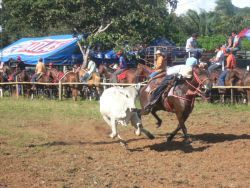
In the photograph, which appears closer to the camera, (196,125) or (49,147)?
(49,147)

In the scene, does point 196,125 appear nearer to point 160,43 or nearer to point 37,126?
point 37,126

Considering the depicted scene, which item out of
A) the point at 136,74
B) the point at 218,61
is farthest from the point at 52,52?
the point at 218,61

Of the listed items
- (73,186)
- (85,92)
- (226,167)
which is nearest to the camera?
(73,186)

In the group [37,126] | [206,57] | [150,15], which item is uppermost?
[150,15]

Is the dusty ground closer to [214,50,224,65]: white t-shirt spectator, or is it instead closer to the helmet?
the helmet

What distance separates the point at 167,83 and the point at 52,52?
23076mm

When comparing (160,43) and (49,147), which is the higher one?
(160,43)

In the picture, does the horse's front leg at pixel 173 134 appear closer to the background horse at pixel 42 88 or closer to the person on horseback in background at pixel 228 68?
the person on horseback in background at pixel 228 68

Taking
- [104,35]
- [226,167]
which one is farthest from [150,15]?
[226,167]

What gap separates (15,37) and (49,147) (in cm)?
5586

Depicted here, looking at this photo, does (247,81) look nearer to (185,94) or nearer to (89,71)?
Result: (89,71)

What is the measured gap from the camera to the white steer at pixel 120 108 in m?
11.9

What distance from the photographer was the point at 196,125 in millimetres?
16094

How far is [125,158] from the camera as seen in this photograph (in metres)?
11.0
